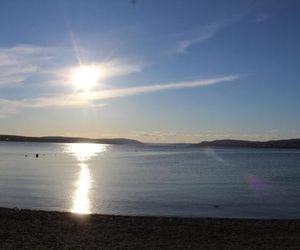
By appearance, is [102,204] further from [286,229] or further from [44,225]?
[286,229]

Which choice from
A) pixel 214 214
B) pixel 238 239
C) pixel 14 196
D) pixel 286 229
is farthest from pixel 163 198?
pixel 238 239

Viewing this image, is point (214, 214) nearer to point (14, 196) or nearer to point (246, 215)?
point (246, 215)

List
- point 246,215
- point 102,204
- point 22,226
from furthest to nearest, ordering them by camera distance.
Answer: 1. point 102,204
2. point 246,215
3. point 22,226

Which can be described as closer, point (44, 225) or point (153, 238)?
point (153, 238)

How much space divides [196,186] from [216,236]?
3003 cm

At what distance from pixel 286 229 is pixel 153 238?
21.3 ft

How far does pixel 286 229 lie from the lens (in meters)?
22.0

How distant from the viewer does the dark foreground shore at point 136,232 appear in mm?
17266

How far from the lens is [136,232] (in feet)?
67.1

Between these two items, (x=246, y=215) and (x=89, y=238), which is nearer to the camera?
(x=89, y=238)

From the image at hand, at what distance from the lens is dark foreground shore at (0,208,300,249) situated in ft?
56.6

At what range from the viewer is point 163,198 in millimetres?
38156

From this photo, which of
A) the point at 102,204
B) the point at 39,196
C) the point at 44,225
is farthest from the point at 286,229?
the point at 39,196

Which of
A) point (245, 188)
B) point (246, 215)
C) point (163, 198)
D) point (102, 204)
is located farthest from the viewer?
point (245, 188)
